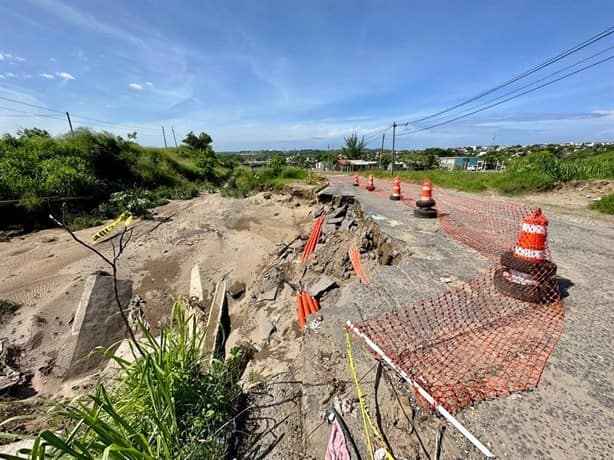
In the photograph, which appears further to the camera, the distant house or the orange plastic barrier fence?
the distant house

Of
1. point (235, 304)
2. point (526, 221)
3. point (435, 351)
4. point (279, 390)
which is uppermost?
point (526, 221)

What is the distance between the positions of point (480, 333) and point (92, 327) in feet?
19.9

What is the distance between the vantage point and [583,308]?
8.06ft

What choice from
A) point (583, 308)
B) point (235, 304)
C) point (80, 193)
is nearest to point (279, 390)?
point (583, 308)

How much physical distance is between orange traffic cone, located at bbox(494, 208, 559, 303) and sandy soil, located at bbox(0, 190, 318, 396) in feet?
12.6

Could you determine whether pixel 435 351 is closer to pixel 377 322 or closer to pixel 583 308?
pixel 377 322

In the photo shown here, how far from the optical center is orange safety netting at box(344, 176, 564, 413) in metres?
1.69

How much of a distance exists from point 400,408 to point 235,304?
4524mm

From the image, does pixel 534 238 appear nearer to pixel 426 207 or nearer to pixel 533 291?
pixel 533 291

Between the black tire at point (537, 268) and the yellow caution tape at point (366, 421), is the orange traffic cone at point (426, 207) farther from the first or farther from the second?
the yellow caution tape at point (366, 421)

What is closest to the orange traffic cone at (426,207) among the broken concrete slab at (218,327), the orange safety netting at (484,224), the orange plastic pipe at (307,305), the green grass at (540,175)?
the orange safety netting at (484,224)

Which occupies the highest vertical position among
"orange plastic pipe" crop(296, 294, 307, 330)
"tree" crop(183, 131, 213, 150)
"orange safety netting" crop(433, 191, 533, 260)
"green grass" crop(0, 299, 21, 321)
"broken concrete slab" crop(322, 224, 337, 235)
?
"tree" crop(183, 131, 213, 150)

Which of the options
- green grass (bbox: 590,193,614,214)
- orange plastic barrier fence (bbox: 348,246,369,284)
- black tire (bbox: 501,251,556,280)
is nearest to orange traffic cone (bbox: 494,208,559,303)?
black tire (bbox: 501,251,556,280)

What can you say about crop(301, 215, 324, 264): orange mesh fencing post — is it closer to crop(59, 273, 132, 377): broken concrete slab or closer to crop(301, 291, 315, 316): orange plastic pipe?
crop(301, 291, 315, 316): orange plastic pipe
